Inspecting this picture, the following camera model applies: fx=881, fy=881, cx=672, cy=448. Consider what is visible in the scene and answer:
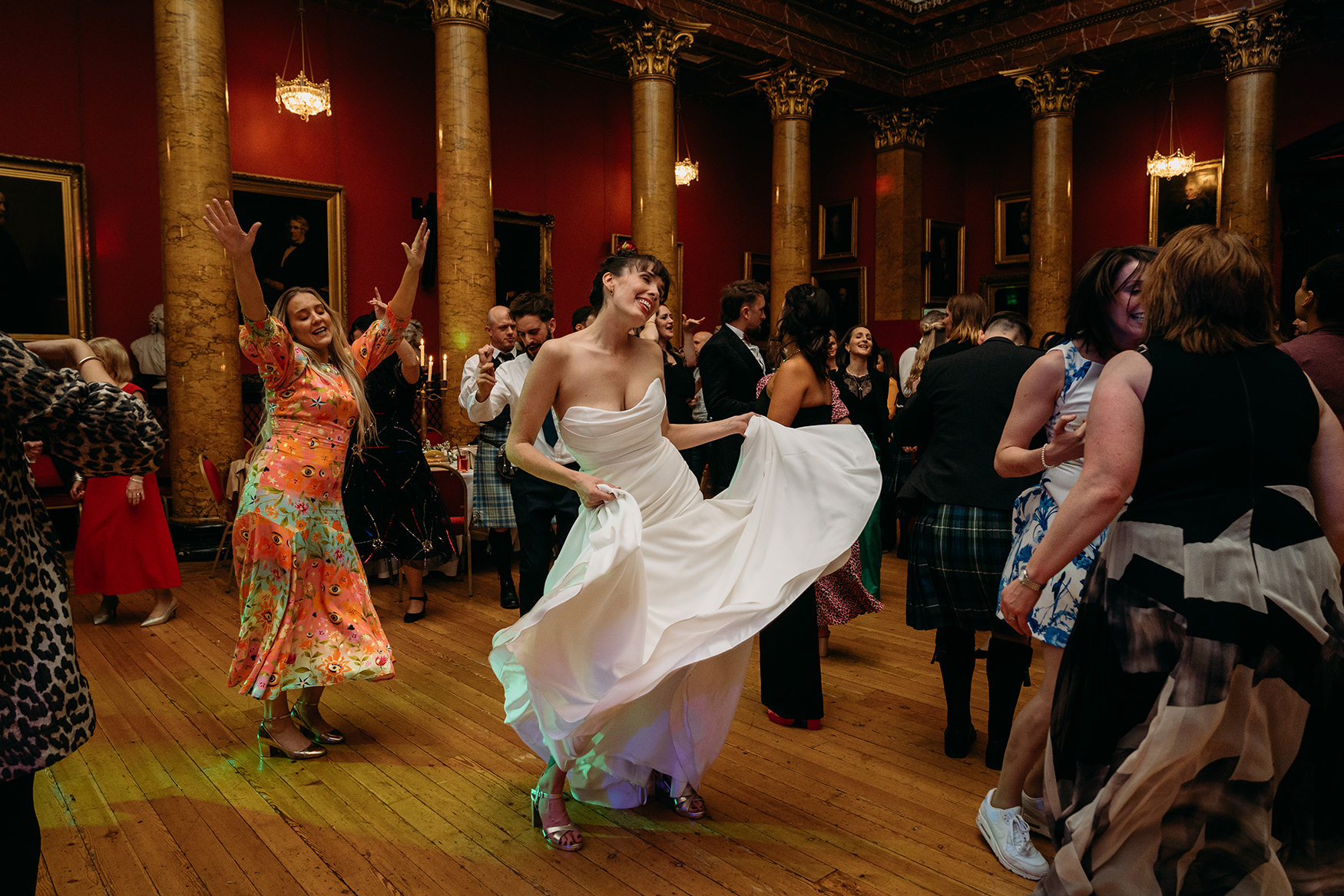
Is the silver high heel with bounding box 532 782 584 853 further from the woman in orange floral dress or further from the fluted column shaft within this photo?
the fluted column shaft

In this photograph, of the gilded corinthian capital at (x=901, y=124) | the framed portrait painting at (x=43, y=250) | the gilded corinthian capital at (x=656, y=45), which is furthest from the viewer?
the gilded corinthian capital at (x=901, y=124)

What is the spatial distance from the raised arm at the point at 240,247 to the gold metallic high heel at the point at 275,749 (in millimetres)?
1481

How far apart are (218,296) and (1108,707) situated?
6.73m

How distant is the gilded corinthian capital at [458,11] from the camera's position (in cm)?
784

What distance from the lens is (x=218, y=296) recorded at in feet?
21.8

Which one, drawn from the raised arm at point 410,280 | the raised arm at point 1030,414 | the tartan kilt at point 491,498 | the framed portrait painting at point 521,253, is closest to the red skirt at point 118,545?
the tartan kilt at point 491,498

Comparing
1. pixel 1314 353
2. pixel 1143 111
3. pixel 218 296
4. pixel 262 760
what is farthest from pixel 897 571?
pixel 1143 111

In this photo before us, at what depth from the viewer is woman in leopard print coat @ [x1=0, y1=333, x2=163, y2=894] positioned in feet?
4.96

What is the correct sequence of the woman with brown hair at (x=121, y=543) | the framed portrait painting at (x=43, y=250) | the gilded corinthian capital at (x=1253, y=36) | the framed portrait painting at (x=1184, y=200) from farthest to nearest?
1. the framed portrait painting at (x=1184, y=200)
2. the gilded corinthian capital at (x=1253, y=36)
3. the framed portrait painting at (x=43, y=250)
4. the woman with brown hair at (x=121, y=543)

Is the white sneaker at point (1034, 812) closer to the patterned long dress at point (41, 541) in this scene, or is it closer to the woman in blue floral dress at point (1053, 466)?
the woman in blue floral dress at point (1053, 466)

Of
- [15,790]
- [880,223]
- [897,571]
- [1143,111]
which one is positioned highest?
[1143,111]

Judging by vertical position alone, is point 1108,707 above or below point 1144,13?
below

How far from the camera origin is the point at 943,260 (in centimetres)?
1359

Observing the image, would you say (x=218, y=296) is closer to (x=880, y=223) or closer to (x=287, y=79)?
(x=287, y=79)
